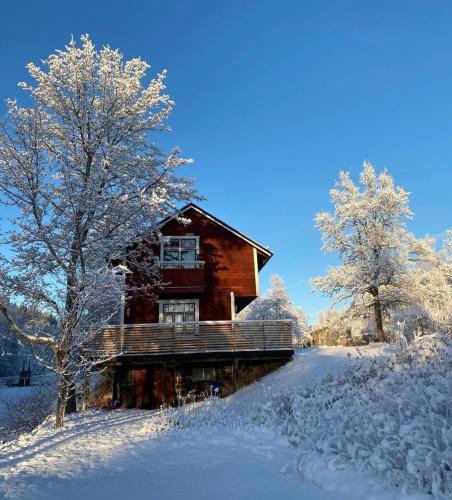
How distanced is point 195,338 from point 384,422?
13.4 meters

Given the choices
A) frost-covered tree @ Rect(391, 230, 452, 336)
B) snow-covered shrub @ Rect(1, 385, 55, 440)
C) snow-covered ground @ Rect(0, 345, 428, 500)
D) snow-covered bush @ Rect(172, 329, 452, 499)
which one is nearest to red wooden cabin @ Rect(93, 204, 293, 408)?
snow-covered shrub @ Rect(1, 385, 55, 440)

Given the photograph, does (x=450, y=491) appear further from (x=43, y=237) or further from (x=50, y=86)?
(x=50, y=86)

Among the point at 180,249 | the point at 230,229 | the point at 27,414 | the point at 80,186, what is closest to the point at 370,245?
the point at 230,229

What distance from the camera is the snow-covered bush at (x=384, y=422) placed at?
4641mm

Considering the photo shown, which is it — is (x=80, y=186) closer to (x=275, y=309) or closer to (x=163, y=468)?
(x=163, y=468)

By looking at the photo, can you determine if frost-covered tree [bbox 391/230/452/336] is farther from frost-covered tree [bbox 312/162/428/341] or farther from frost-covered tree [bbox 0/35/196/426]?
frost-covered tree [bbox 0/35/196/426]

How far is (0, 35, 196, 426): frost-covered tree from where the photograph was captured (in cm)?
1368

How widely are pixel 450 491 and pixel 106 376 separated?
1862 cm

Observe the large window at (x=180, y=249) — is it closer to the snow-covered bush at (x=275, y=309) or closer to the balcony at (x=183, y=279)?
the balcony at (x=183, y=279)

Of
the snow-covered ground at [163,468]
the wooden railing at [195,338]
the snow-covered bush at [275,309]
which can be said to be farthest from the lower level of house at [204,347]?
the snow-covered bush at [275,309]

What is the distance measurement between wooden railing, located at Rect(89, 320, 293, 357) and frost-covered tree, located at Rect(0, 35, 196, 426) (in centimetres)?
170

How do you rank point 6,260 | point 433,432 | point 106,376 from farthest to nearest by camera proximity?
point 106,376 → point 6,260 → point 433,432

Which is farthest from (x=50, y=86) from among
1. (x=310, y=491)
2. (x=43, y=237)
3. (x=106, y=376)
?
(x=310, y=491)

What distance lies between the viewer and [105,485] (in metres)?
5.93
